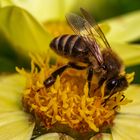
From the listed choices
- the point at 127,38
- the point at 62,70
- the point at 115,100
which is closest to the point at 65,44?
the point at 62,70

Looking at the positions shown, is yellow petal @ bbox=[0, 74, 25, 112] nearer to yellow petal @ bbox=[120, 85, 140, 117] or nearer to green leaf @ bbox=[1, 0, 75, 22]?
yellow petal @ bbox=[120, 85, 140, 117]

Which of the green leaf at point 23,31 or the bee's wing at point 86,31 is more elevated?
the green leaf at point 23,31

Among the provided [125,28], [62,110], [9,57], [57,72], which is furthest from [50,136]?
[125,28]

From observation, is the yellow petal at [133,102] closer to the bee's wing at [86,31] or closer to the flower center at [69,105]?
the flower center at [69,105]

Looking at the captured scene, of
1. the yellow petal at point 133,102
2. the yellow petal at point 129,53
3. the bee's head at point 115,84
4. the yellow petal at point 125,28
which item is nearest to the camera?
the bee's head at point 115,84

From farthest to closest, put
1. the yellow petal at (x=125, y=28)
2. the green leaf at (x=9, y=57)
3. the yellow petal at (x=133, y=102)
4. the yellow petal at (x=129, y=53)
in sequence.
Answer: the yellow petal at (x=125, y=28)
the green leaf at (x=9, y=57)
the yellow petal at (x=129, y=53)
the yellow petal at (x=133, y=102)

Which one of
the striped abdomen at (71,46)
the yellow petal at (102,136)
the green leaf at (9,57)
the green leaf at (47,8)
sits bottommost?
the yellow petal at (102,136)

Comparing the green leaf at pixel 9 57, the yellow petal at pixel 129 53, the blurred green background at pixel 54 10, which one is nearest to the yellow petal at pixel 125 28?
the blurred green background at pixel 54 10
